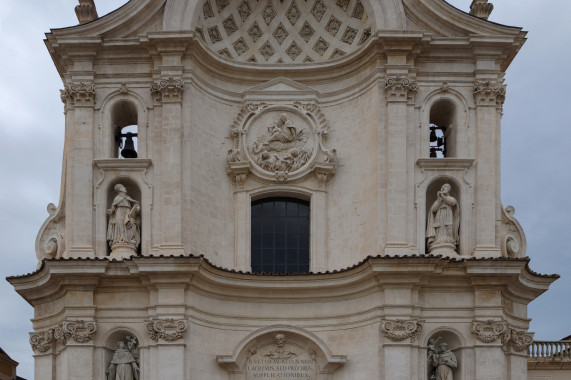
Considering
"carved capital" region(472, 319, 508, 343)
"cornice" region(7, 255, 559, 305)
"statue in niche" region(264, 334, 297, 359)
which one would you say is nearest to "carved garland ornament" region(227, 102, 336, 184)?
"cornice" region(7, 255, 559, 305)

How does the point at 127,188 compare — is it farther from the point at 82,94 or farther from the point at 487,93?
the point at 487,93

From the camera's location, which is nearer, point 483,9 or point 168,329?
point 168,329

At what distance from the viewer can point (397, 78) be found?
83.5 feet

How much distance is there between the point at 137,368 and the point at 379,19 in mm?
9679

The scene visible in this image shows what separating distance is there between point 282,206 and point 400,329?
4498 mm

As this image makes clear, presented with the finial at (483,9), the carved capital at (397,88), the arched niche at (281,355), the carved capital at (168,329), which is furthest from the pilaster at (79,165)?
the finial at (483,9)

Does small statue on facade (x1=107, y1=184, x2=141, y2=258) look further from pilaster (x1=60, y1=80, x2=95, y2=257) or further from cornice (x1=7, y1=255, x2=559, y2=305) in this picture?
cornice (x1=7, y1=255, x2=559, y2=305)

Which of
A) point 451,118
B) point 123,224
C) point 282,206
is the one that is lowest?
point 123,224

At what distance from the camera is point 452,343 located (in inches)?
962

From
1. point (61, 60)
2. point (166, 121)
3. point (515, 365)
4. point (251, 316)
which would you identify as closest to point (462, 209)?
point (515, 365)

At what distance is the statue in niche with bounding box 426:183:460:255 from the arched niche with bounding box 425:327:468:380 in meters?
1.80

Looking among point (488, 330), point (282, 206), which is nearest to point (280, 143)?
point (282, 206)

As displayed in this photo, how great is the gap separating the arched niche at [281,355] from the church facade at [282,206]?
0.15ft

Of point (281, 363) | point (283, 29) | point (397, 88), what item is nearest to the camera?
point (281, 363)
